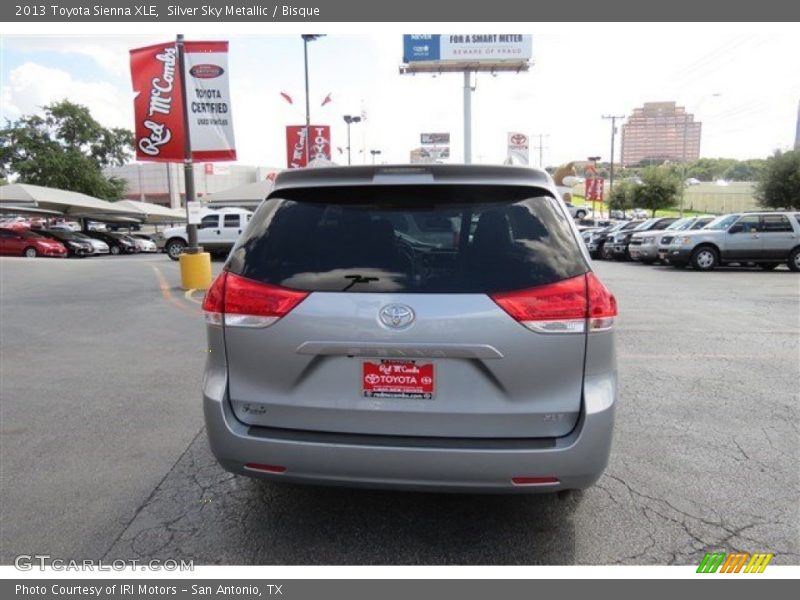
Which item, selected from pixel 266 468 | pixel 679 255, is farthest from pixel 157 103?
pixel 679 255

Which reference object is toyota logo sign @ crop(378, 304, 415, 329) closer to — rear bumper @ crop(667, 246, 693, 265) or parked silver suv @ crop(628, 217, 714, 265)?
rear bumper @ crop(667, 246, 693, 265)

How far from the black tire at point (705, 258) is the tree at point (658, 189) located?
46063 mm

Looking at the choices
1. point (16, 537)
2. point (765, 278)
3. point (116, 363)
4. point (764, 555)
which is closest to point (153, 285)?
point (116, 363)

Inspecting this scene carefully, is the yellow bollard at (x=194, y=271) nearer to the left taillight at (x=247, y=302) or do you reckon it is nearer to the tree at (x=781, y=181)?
the left taillight at (x=247, y=302)

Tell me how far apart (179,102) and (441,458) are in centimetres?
1183

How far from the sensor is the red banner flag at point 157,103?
12.0 metres

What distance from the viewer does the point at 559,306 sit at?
2607 mm

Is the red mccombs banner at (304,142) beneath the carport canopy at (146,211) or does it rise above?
above

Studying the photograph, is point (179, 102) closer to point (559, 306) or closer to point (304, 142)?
point (559, 306)

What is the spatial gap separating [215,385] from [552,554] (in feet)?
6.10

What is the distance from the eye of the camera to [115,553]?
2992mm

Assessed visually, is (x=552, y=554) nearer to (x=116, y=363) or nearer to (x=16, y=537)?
(x=16, y=537)

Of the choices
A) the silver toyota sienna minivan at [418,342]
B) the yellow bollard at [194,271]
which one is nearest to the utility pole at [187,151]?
the yellow bollard at [194,271]

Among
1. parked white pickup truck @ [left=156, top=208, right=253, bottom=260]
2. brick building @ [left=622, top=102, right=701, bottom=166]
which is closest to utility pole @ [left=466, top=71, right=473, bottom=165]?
parked white pickup truck @ [left=156, top=208, right=253, bottom=260]
